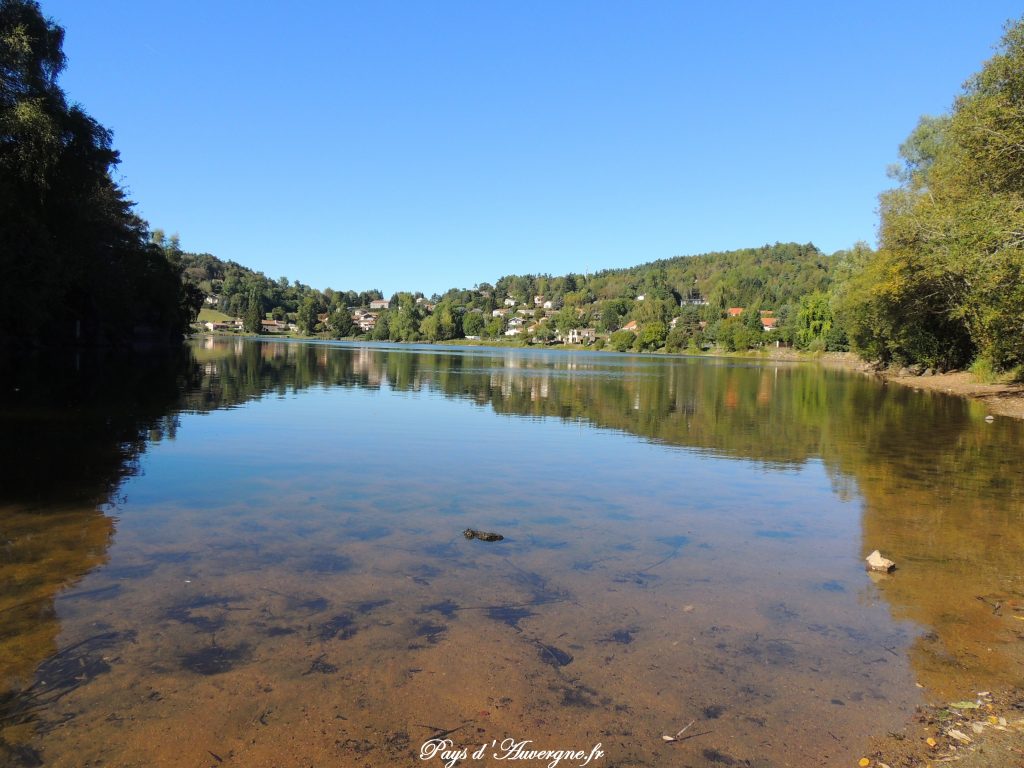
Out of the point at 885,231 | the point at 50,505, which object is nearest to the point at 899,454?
the point at 50,505

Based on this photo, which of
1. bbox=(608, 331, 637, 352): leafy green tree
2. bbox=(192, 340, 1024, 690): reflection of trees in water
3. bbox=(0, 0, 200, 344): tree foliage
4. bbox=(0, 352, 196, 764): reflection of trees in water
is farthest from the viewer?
bbox=(608, 331, 637, 352): leafy green tree

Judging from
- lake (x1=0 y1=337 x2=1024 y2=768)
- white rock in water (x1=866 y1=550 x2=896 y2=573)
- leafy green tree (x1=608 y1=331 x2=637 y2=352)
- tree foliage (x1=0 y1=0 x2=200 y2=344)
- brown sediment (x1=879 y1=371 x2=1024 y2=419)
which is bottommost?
lake (x1=0 y1=337 x2=1024 y2=768)

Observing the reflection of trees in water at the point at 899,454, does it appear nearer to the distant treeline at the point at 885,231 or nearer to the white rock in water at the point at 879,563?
the white rock in water at the point at 879,563

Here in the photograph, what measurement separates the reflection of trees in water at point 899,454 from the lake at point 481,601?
7 cm

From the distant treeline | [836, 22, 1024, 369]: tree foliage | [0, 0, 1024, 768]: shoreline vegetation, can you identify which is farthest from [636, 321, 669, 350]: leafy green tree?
[836, 22, 1024, 369]: tree foliage

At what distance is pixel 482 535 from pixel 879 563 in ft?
15.8

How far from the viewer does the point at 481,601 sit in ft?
22.7

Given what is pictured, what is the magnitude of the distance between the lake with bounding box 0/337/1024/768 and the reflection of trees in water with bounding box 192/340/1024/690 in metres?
0.07

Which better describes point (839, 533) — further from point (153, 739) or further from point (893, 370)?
point (893, 370)

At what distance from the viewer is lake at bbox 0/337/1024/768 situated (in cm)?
467

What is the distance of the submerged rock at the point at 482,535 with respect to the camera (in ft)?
29.7

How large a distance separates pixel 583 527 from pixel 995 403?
92.5 feet

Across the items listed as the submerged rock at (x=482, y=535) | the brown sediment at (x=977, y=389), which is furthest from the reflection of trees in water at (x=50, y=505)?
the brown sediment at (x=977, y=389)

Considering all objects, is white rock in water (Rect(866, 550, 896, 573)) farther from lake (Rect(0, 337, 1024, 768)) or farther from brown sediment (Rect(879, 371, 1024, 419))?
brown sediment (Rect(879, 371, 1024, 419))
